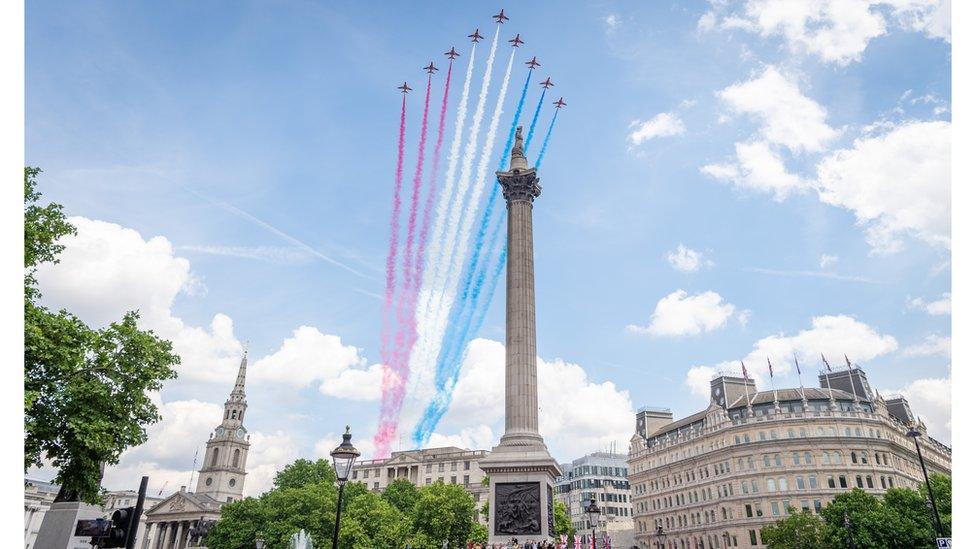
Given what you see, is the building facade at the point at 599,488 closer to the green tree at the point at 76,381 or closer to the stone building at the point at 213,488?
the stone building at the point at 213,488

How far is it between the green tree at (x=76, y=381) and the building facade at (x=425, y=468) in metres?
82.0

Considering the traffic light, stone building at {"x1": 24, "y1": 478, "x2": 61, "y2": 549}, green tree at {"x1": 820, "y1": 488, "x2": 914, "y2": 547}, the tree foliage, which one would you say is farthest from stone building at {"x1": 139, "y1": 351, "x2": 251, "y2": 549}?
the traffic light

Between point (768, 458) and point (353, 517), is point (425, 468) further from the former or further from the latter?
point (768, 458)

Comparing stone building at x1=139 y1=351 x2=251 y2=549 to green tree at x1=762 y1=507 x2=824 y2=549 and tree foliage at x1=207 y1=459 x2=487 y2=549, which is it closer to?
tree foliage at x1=207 y1=459 x2=487 y2=549

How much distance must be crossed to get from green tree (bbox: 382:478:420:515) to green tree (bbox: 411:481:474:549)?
407 inches

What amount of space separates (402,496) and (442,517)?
17025 millimetres

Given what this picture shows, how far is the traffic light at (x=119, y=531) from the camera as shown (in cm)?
1067

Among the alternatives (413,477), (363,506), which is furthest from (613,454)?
(363,506)

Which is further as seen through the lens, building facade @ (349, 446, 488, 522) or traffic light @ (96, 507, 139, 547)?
building facade @ (349, 446, 488, 522)

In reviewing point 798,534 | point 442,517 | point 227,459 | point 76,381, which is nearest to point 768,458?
point 798,534

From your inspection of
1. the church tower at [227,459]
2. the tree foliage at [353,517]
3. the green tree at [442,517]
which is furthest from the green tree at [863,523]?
the church tower at [227,459]

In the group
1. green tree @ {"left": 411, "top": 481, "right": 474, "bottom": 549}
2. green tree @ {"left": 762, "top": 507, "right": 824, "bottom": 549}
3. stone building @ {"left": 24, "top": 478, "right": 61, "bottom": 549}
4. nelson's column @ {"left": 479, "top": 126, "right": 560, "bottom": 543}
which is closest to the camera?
nelson's column @ {"left": 479, "top": 126, "right": 560, "bottom": 543}

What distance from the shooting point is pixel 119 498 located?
422ft

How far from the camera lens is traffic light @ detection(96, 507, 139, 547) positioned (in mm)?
10672
